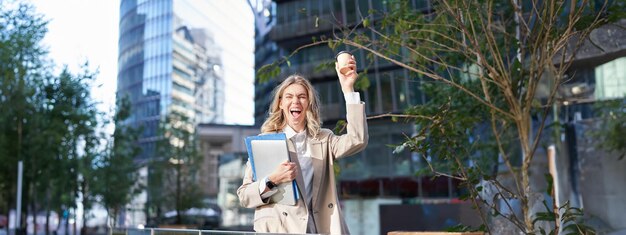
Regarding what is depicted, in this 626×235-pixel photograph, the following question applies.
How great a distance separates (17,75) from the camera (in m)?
22.8

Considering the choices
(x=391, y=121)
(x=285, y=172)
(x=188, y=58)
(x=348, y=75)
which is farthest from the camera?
(x=188, y=58)

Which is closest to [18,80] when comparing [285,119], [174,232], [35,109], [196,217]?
[35,109]

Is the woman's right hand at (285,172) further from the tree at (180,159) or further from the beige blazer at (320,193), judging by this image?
the tree at (180,159)

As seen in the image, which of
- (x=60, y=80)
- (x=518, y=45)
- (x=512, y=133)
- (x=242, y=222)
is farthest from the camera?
(x=242, y=222)

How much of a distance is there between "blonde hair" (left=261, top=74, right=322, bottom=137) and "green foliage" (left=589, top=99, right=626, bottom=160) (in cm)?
900

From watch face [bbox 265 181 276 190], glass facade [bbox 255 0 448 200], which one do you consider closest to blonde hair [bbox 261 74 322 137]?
watch face [bbox 265 181 276 190]

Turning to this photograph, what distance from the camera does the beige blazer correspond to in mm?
3318

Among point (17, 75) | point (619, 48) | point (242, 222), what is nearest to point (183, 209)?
point (242, 222)

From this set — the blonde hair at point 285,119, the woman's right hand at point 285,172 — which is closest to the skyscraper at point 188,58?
the blonde hair at point 285,119

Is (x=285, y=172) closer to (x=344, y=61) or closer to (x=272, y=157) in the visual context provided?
(x=272, y=157)

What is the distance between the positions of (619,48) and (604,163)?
1935mm

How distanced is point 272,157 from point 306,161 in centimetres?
21

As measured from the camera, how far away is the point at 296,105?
349cm

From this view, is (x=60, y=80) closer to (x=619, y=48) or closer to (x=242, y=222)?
(x=619, y=48)
